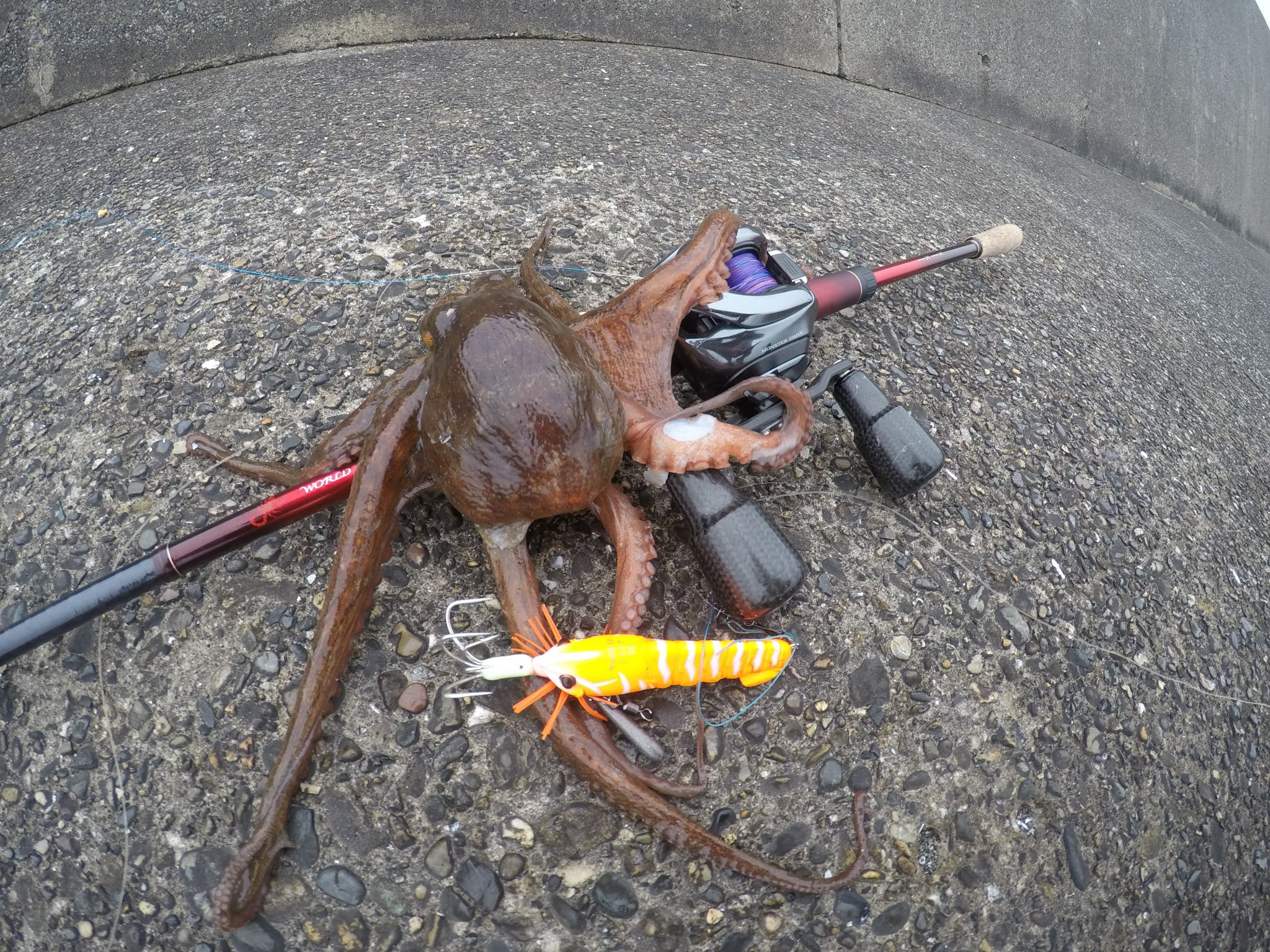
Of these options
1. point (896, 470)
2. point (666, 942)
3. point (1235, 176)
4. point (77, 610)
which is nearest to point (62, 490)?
point (77, 610)

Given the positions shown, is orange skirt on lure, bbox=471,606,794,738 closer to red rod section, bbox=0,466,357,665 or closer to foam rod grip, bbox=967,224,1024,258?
red rod section, bbox=0,466,357,665

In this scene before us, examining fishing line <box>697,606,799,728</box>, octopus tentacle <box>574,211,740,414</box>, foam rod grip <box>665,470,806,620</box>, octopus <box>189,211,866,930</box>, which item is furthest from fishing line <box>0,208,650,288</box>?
fishing line <box>697,606,799,728</box>

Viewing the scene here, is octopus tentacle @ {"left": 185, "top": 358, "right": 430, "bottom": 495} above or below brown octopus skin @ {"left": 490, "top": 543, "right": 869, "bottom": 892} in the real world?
above

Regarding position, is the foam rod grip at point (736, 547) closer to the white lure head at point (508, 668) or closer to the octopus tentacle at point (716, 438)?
the octopus tentacle at point (716, 438)

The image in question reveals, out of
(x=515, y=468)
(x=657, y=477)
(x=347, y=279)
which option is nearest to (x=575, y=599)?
(x=657, y=477)

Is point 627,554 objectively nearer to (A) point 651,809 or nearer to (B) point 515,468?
(B) point 515,468

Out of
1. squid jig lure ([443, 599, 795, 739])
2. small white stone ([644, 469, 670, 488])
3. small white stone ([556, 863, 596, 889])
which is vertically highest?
small white stone ([644, 469, 670, 488])
